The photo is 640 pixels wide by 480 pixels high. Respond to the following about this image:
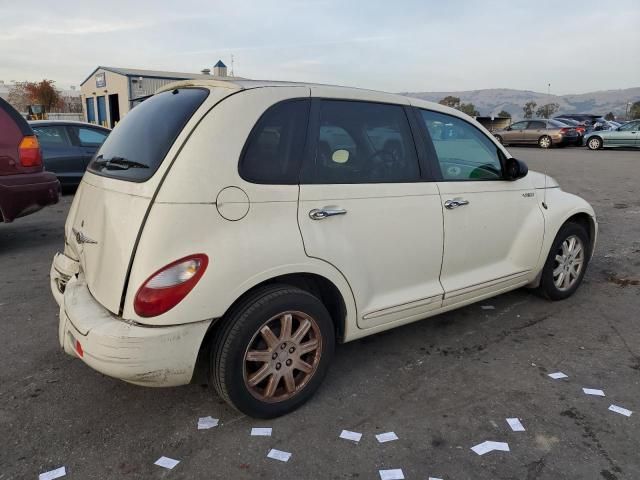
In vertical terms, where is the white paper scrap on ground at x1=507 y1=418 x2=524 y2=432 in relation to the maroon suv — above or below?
below

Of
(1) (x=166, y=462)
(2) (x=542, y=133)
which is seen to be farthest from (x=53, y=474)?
(2) (x=542, y=133)

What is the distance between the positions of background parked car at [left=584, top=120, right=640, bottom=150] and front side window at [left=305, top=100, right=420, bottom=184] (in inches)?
926

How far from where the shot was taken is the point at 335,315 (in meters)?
2.94

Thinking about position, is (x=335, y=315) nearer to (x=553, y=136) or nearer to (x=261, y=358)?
(x=261, y=358)

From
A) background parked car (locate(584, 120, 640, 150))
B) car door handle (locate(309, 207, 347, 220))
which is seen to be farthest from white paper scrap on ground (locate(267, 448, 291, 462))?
background parked car (locate(584, 120, 640, 150))

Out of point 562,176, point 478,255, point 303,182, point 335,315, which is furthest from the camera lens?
point 562,176

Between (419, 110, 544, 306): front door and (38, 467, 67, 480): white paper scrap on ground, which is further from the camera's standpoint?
(419, 110, 544, 306): front door

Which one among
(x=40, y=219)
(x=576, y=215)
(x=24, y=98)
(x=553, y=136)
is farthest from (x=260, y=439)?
(x=24, y=98)

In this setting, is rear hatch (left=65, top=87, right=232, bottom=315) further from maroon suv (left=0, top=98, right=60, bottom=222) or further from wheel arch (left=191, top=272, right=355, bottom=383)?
maroon suv (left=0, top=98, right=60, bottom=222)

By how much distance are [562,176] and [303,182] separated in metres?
12.2

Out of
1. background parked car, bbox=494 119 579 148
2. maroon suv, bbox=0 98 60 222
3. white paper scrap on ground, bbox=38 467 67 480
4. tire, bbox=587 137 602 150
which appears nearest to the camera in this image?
white paper scrap on ground, bbox=38 467 67 480

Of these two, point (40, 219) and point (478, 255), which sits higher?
point (478, 255)

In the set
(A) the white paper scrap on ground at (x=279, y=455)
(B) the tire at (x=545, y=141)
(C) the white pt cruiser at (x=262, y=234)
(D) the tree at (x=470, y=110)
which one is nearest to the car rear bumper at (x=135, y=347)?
(C) the white pt cruiser at (x=262, y=234)

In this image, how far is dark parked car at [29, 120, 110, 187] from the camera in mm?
8656
